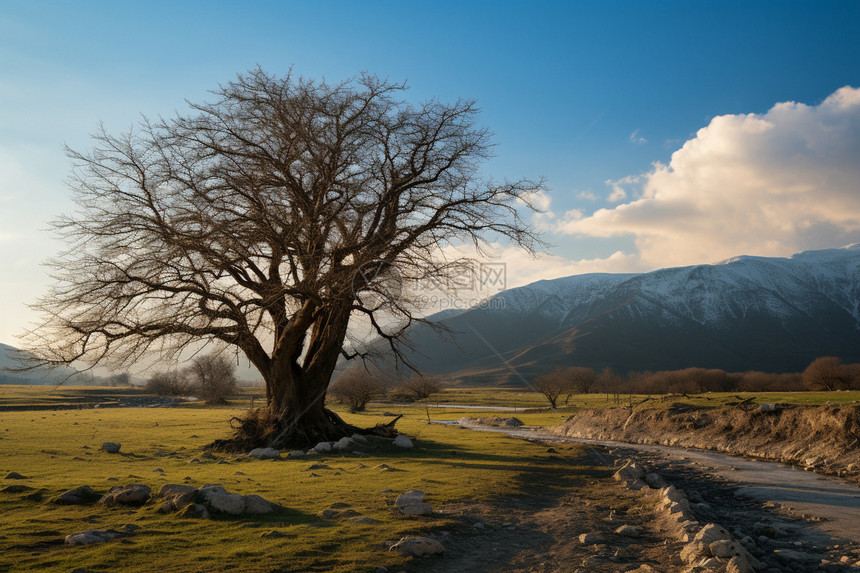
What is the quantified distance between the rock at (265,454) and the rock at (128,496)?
977 cm

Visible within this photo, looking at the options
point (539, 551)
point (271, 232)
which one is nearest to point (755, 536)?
point (539, 551)

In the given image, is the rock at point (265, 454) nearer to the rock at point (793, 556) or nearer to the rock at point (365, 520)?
the rock at point (365, 520)

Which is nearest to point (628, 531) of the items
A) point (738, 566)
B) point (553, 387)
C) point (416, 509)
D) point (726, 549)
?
point (726, 549)

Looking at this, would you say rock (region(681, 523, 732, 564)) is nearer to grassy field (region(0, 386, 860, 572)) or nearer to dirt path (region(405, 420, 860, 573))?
dirt path (region(405, 420, 860, 573))

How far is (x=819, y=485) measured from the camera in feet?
54.4

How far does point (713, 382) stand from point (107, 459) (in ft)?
265

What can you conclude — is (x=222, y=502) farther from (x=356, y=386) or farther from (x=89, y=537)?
(x=356, y=386)

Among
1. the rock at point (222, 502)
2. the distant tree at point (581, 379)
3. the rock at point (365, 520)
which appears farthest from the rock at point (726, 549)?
the distant tree at point (581, 379)

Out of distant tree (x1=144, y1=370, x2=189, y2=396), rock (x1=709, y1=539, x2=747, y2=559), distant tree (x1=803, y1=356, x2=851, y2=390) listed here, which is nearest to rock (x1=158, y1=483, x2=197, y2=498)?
rock (x1=709, y1=539, x2=747, y2=559)

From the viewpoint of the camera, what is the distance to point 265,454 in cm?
2073

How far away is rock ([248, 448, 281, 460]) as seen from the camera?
2062cm

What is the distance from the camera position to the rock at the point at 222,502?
10.3 meters

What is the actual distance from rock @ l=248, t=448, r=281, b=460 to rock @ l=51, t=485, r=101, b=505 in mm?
9459

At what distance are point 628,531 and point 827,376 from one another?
6222 centimetres
